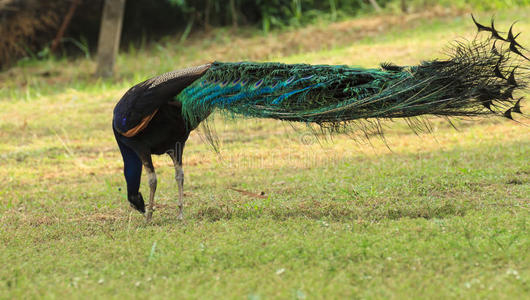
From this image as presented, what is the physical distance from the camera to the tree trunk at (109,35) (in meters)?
12.0

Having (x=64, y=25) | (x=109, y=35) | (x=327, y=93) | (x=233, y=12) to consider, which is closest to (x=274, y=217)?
(x=327, y=93)

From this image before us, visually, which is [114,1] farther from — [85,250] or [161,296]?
[161,296]

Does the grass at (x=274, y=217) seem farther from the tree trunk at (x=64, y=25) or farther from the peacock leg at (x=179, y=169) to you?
the tree trunk at (x=64, y=25)

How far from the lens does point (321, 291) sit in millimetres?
3412

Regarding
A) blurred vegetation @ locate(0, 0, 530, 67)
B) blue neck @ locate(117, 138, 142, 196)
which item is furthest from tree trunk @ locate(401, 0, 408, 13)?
blue neck @ locate(117, 138, 142, 196)

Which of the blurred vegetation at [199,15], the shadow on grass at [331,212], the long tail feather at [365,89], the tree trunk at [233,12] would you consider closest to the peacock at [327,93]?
the long tail feather at [365,89]

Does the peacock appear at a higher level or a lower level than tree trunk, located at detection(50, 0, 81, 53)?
higher

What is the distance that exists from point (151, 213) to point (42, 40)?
10.7m

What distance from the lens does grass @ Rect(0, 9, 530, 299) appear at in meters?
3.59

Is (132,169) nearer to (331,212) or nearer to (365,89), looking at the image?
(331,212)

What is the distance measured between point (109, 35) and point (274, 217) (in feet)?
27.5

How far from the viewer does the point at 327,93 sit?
4.64m

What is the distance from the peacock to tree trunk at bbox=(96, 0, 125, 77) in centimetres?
766

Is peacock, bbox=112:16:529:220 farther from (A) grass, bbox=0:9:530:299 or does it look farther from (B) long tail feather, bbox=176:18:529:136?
(A) grass, bbox=0:9:530:299
